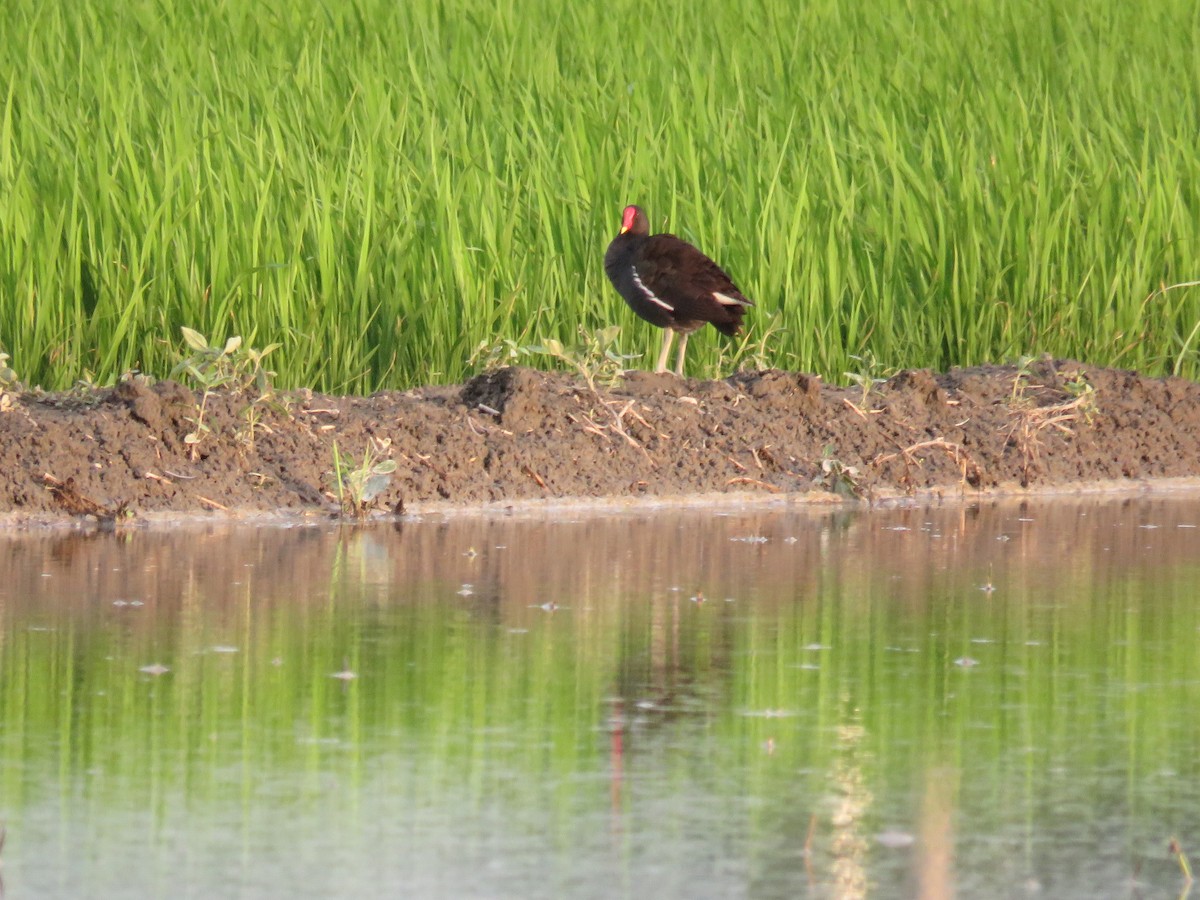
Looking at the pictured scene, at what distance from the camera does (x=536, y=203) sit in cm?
963

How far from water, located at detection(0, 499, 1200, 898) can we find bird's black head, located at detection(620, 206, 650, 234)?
6.64 feet

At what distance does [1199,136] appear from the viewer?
11.4m

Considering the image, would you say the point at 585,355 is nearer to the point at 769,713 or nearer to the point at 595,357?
the point at 595,357

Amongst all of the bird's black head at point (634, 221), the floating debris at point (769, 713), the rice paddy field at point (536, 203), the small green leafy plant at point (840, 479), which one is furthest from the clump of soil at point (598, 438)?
the floating debris at point (769, 713)

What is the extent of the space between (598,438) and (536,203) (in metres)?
1.86

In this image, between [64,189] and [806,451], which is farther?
[64,189]

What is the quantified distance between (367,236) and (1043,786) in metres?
5.07

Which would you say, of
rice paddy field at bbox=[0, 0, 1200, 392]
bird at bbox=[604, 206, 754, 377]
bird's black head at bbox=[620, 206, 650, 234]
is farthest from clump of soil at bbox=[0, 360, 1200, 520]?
bird's black head at bbox=[620, 206, 650, 234]

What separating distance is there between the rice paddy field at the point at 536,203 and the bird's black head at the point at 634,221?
0.38 m

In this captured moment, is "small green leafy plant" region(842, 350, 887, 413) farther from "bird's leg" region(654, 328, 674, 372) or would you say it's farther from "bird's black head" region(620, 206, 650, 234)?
"bird's black head" region(620, 206, 650, 234)

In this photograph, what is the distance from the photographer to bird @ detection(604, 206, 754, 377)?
8438 millimetres

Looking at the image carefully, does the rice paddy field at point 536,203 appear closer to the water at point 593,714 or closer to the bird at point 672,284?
the bird at point 672,284

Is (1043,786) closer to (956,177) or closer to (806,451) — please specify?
(806,451)

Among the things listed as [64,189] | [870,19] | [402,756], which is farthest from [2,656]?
[870,19]
